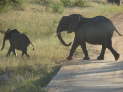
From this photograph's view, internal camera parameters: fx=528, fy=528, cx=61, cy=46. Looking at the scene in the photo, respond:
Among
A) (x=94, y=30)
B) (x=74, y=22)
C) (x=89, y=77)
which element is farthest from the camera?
(x=74, y=22)

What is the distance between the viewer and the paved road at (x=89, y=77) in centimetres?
1045

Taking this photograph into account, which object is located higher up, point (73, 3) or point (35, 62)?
point (35, 62)

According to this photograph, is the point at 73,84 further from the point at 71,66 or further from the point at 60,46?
the point at 60,46

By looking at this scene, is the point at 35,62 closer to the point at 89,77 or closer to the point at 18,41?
the point at 18,41

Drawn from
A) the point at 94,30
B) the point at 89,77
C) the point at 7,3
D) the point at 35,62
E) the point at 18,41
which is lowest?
the point at 7,3

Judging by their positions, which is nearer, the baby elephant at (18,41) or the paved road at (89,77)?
the paved road at (89,77)

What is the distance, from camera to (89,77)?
11.8 m

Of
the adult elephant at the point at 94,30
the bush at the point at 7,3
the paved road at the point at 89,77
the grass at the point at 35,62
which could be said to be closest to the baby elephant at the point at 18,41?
the grass at the point at 35,62

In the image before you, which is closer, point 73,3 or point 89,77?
point 89,77

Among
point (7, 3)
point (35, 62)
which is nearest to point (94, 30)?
point (35, 62)

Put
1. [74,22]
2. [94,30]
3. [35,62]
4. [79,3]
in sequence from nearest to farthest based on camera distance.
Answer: [35,62] < [94,30] < [74,22] < [79,3]

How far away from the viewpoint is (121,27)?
82.8 feet

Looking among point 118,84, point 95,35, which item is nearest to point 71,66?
point 95,35

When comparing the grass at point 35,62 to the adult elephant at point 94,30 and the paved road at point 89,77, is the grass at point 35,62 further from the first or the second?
the adult elephant at point 94,30
